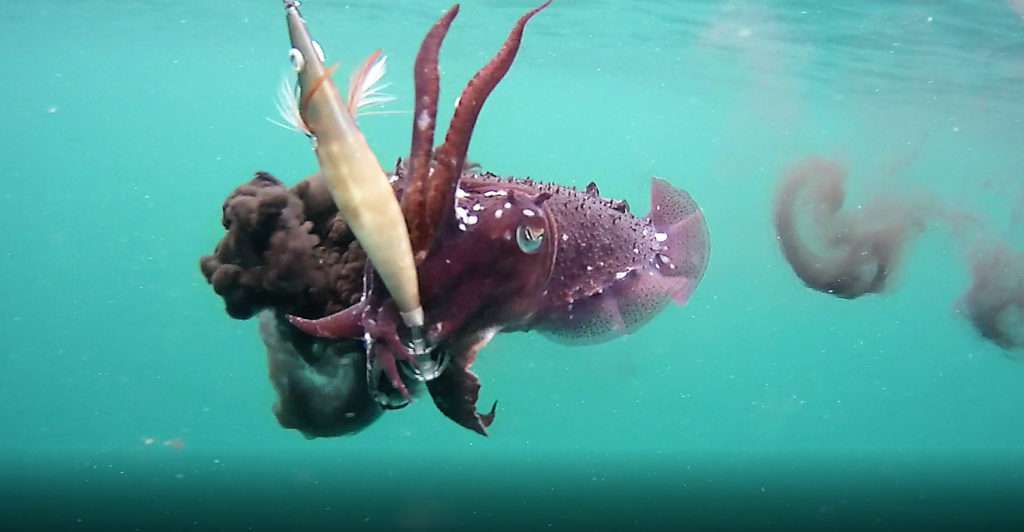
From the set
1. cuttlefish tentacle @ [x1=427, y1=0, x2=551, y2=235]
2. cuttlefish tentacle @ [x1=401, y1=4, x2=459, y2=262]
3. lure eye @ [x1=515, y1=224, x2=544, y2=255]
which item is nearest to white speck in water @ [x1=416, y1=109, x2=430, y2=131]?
cuttlefish tentacle @ [x1=401, y1=4, x2=459, y2=262]

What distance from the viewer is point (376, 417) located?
16.9 ft

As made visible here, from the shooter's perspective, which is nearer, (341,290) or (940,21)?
(341,290)

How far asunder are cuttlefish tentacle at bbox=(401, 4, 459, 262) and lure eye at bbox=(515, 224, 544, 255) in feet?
1.28

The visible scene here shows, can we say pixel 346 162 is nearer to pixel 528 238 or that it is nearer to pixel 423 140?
pixel 423 140

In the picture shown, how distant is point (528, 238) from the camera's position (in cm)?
340

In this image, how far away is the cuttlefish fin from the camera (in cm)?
372

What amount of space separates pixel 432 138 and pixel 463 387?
1.28m

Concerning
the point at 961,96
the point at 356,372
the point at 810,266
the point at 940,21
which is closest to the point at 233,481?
the point at 810,266

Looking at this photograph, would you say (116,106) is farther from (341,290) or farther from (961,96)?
(341,290)

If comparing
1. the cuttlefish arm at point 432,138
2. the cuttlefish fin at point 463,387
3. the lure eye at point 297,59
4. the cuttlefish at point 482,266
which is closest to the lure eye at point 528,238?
the cuttlefish at point 482,266

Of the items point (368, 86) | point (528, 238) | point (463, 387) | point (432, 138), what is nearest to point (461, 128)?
point (432, 138)

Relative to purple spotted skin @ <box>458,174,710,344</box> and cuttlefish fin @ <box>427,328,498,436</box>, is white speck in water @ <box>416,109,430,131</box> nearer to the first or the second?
purple spotted skin @ <box>458,174,710,344</box>

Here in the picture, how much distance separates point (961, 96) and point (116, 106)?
66.7 m

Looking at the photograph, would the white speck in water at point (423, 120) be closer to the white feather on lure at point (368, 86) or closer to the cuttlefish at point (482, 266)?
the cuttlefish at point (482, 266)
